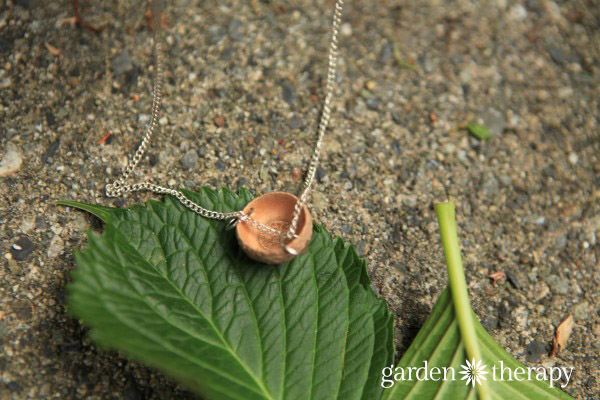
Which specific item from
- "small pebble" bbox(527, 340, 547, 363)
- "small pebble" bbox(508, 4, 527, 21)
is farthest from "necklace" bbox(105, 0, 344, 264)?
"small pebble" bbox(508, 4, 527, 21)

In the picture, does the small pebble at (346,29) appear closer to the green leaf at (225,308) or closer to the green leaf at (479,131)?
the green leaf at (479,131)

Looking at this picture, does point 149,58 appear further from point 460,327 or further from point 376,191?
point 460,327

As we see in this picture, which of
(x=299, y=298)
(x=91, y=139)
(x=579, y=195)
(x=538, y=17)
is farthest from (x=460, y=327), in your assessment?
(x=538, y=17)

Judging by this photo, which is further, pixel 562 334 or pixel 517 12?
pixel 517 12

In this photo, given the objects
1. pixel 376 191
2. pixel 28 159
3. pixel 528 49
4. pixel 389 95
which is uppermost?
pixel 528 49

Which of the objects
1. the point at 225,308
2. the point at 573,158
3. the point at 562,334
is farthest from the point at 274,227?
the point at 573,158

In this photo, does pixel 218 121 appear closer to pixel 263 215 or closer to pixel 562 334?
pixel 263 215
